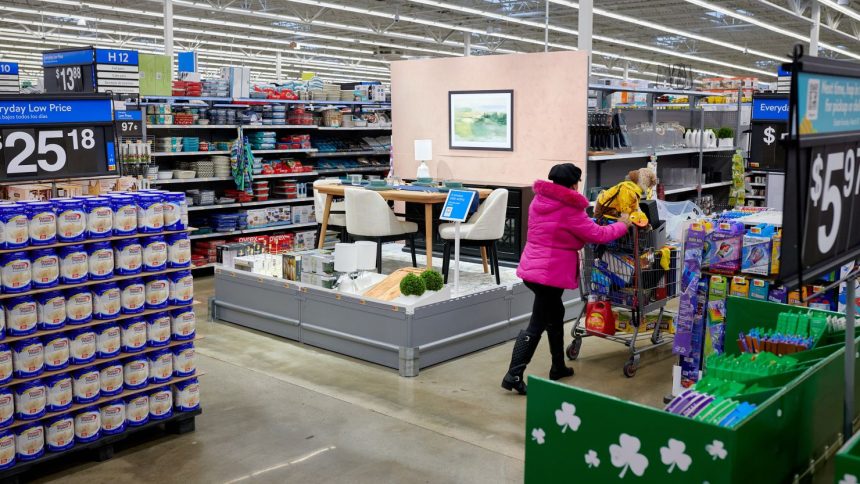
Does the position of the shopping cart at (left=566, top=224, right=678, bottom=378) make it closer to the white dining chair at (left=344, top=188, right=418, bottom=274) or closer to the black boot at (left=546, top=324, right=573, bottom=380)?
the black boot at (left=546, top=324, right=573, bottom=380)

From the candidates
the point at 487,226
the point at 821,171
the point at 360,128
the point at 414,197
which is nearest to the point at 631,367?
the point at 487,226

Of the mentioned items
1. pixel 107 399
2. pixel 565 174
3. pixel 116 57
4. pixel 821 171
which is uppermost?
pixel 116 57

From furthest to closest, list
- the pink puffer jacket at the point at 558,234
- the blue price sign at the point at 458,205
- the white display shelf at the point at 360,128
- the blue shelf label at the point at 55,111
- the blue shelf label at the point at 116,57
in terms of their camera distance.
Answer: the white display shelf at the point at 360,128
the blue shelf label at the point at 116,57
the blue price sign at the point at 458,205
the pink puffer jacket at the point at 558,234
the blue shelf label at the point at 55,111

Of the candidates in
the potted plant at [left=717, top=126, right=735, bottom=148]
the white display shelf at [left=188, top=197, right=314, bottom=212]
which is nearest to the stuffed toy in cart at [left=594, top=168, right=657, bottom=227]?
the white display shelf at [left=188, top=197, right=314, bottom=212]

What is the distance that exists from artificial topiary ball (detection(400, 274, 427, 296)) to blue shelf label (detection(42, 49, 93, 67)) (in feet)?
11.9

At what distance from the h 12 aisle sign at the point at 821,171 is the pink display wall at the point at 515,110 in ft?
21.9

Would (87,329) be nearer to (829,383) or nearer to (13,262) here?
(13,262)

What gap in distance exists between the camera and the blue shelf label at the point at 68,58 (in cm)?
726

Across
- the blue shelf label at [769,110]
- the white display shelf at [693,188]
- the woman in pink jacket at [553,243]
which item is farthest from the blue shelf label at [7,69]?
the blue shelf label at [769,110]

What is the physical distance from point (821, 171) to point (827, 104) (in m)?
0.15

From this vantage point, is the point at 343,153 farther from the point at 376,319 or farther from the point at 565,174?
the point at 565,174

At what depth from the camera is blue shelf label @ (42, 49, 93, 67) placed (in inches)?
286

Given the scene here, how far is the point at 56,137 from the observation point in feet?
14.4

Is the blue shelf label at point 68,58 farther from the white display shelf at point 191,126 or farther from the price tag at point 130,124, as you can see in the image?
the white display shelf at point 191,126
